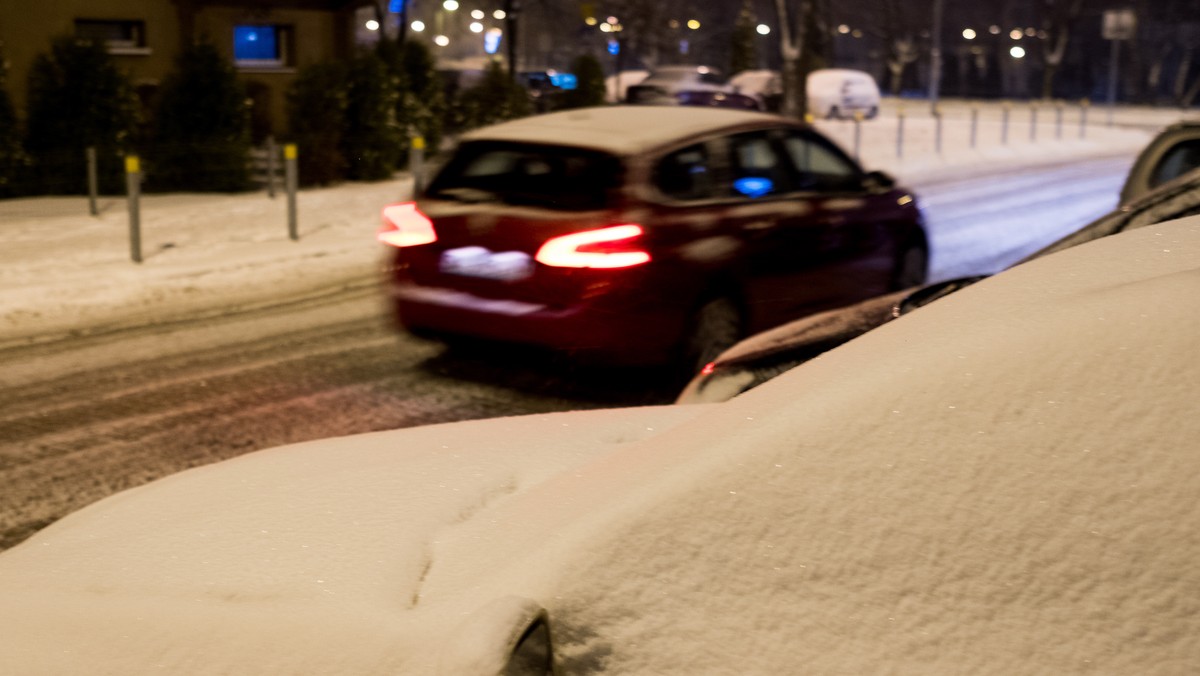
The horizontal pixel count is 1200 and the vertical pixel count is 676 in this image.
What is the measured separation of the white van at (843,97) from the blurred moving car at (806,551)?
4457 cm

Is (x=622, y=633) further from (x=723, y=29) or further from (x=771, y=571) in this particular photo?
(x=723, y=29)

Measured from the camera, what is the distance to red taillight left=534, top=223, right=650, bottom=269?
7.37 metres

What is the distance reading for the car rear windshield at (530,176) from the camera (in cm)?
754

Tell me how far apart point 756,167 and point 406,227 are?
6.58 ft

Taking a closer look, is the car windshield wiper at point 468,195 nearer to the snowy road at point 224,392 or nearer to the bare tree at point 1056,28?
the snowy road at point 224,392

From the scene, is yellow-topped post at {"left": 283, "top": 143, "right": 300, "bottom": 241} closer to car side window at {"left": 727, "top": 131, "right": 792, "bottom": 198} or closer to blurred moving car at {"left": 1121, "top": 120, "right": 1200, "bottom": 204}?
car side window at {"left": 727, "top": 131, "right": 792, "bottom": 198}

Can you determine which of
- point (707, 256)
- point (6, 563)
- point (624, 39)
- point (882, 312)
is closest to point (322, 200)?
point (707, 256)

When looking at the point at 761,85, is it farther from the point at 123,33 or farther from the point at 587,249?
the point at 587,249

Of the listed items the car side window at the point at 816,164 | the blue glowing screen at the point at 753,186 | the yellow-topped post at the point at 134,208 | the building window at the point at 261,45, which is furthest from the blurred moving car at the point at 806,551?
the building window at the point at 261,45

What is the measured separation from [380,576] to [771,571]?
0.74 m

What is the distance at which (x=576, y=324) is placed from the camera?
7430 millimetres

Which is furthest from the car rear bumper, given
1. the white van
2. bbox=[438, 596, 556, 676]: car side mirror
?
the white van

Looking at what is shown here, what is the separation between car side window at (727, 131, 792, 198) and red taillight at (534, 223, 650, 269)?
40.1 inches

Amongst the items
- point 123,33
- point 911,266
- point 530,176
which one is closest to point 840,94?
point 123,33
